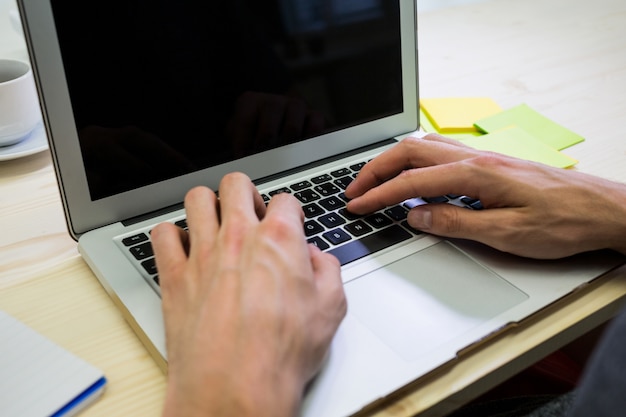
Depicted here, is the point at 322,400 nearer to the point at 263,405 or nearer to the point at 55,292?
the point at 263,405

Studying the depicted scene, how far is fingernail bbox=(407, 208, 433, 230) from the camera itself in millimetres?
610

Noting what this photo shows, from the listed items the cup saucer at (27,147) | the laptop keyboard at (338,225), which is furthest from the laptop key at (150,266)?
the cup saucer at (27,147)

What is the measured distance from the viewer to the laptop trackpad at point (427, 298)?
0.51 meters

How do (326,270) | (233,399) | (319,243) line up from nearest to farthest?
(233,399)
(326,270)
(319,243)

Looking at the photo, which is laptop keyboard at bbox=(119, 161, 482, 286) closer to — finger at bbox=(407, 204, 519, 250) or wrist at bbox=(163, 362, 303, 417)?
finger at bbox=(407, 204, 519, 250)

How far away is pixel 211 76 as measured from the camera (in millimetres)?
653

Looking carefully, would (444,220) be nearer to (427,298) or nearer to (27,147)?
(427,298)

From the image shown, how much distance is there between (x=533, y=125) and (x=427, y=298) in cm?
43

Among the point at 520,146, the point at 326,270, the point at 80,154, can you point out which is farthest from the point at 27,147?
the point at 520,146

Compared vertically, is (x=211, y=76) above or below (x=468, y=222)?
above

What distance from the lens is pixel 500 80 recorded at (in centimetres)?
102

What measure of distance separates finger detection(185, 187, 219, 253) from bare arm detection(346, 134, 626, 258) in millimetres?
166

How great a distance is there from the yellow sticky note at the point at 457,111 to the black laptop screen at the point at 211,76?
13 centimetres

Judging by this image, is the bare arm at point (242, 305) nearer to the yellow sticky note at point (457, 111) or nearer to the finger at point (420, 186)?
the finger at point (420, 186)
